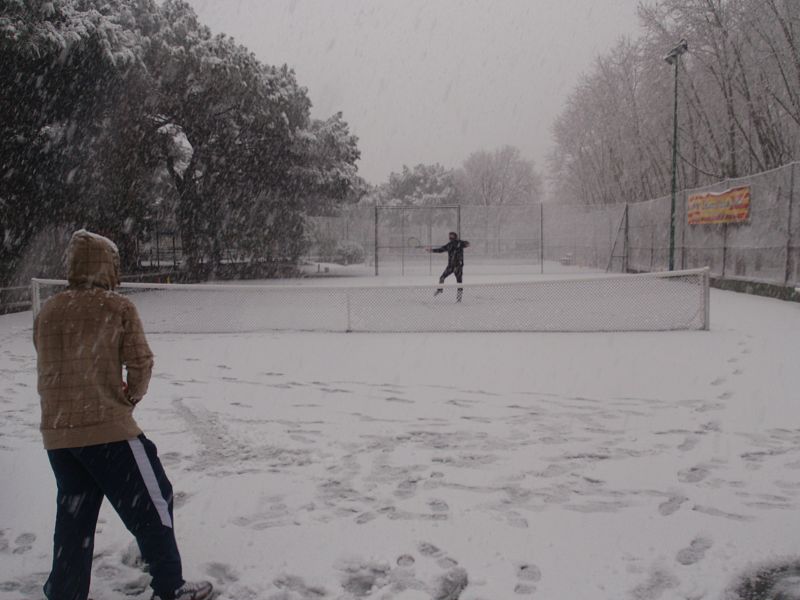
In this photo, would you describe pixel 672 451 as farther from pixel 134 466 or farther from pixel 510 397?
pixel 134 466

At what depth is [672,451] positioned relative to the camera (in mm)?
4684

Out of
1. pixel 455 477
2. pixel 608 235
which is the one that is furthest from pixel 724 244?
pixel 455 477

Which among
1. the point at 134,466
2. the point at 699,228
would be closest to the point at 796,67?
the point at 699,228

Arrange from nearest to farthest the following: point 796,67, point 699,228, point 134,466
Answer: point 134,466
point 796,67
point 699,228

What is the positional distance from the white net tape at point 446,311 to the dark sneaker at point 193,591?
22.7 ft

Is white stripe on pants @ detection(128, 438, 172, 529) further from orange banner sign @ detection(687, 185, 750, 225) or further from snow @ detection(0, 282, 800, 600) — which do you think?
orange banner sign @ detection(687, 185, 750, 225)

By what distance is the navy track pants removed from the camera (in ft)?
8.43

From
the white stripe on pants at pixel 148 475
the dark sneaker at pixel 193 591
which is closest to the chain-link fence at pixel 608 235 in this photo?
the dark sneaker at pixel 193 591

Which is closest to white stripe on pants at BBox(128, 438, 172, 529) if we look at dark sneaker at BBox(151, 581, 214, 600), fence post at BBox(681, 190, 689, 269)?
dark sneaker at BBox(151, 581, 214, 600)

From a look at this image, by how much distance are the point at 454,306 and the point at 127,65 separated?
32.7ft

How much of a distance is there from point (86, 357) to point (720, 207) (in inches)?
727

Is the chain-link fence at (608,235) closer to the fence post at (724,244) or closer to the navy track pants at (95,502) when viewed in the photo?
the fence post at (724,244)

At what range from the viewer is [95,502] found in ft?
8.71

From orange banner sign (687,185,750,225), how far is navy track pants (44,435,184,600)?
1684cm
